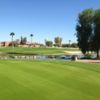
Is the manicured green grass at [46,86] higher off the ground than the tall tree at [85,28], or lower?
lower

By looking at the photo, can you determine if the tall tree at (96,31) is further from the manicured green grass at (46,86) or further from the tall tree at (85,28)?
the manicured green grass at (46,86)

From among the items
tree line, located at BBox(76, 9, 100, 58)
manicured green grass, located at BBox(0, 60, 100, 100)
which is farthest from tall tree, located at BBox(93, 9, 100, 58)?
manicured green grass, located at BBox(0, 60, 100, 100)

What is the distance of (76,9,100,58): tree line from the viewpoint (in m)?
53.1

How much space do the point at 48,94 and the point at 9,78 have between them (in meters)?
2.97

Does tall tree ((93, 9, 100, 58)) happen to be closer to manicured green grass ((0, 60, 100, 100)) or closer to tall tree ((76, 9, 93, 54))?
tall tree ((76, 9, 93, 54))

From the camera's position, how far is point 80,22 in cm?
5406

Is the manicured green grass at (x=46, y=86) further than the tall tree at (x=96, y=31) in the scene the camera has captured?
No

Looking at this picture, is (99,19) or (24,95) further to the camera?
(99,19)

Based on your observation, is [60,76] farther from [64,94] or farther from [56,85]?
[64,94]

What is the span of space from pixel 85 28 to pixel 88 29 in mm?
606

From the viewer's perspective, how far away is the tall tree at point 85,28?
53531 mm

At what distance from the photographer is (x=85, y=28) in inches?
2110

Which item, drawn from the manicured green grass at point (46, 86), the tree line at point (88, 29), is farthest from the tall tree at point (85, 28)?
the manicured green grass at point (46, 86)

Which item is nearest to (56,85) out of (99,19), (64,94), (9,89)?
(64,94)
